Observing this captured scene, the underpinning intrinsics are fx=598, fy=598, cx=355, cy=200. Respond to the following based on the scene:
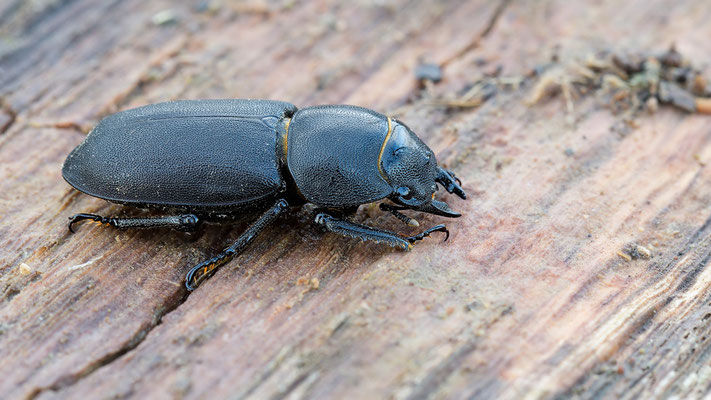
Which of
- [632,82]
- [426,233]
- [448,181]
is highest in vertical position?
[632,82]

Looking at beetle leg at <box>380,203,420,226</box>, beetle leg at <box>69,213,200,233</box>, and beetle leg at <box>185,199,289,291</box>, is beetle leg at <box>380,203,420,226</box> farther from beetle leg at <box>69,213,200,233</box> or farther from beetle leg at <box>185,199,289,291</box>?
beetle leg at <box>69,213,200,233</box>

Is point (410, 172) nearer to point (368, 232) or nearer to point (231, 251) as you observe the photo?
point (368, 232)

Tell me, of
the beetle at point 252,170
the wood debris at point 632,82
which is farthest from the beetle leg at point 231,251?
the wood debris at point 632,82

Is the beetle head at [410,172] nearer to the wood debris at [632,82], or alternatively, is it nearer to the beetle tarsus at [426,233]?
the beetle tarsus at [426,233]

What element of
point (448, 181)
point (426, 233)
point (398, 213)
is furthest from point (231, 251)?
point (448, 181)

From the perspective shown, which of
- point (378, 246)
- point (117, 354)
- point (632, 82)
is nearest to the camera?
point (117, 354)

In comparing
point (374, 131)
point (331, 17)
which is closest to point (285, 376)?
point (374, 131)
